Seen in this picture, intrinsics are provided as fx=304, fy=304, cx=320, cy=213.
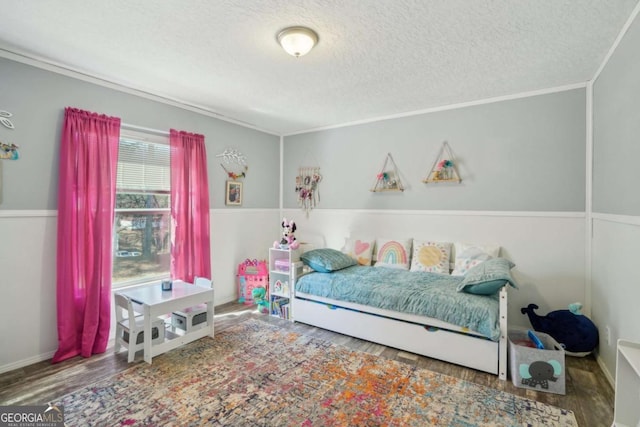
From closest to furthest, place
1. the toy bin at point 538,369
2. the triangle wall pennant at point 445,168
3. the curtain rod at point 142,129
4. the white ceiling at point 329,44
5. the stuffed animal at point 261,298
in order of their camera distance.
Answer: the white ceiling at point 329,44, the toy bin at point 538,369, the curtain rod at point 142,129, the triangle wall pennant at point 445,168, the stuffed animal at point 261,298

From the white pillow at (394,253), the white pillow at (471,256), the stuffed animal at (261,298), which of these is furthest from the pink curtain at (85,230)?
the white pillow at (471,256)

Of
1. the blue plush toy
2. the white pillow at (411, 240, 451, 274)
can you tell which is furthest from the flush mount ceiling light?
the blue plush toy

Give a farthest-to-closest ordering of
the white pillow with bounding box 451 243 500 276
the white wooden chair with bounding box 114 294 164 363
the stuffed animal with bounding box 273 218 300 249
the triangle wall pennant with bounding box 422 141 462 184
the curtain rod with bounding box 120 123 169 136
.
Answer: the stuffed animal with bounding box 273 218 300 249
the triangle wall pennant with bounding box 422 141 462 184
the white pillow with bounding box 451 243 500 276
the curtain rod with bounding box 120 123 169 136
the white wooden chair with bounding box 114 294 164 363

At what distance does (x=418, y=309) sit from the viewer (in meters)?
2.59

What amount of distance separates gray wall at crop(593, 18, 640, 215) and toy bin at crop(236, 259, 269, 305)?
3.49 m

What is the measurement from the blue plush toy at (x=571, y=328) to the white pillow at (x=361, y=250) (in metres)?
1.74

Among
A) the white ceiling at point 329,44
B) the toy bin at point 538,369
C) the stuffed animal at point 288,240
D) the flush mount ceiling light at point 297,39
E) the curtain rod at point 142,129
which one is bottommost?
the toy bin at point 538,369

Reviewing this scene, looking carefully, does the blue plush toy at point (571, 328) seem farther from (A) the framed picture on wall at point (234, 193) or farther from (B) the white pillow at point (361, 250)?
(A) the framed picture on wall at point (234, 193)

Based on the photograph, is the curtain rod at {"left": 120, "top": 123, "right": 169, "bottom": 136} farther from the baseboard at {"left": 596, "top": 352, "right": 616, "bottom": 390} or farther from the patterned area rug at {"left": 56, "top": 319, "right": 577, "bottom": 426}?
the baseboard at {"left": 596, "top": 352, "right": 616, "bottom": 390}

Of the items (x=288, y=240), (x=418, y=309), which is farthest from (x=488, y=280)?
(x=288, y=240)

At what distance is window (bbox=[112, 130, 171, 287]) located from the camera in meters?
3.05

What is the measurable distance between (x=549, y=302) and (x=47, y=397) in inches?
164

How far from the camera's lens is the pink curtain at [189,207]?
11.0ft

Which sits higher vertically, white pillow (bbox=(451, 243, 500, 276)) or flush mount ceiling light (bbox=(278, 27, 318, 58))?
flush mount ceiling light (bbox=(278, 27, 318, 58))
